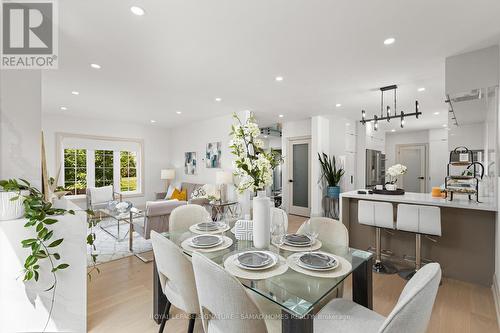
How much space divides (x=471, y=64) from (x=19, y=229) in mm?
4132

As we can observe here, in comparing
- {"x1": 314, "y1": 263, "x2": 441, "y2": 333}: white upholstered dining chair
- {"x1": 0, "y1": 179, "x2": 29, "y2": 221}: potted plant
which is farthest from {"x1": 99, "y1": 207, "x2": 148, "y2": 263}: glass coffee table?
{"x1": 314, "y1": 263, "x2": 441, "y2": 333}: white upholstered dining chair

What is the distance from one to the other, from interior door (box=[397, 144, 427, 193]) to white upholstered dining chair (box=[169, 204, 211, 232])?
7734mm

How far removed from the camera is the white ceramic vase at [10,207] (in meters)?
1.40

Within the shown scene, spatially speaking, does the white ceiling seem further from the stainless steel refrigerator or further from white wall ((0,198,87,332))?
the stainless steel refrigerator

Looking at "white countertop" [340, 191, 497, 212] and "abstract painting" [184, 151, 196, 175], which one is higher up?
"abstract painting" [184, 151, 196, 175]

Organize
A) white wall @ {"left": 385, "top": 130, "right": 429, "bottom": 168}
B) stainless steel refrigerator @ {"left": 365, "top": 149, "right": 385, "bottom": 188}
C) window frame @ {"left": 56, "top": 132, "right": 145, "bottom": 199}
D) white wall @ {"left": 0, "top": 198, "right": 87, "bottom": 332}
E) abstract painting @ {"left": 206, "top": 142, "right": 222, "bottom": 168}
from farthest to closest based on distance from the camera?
white wall @ {"left": 385, "top": 130, "right": 429, "bottom": 168}
stainless steel refrigerator @ {"left": 365, "top": 149, "right": 385, "bottom": 188}
abstract painting @ {"left": 206, "top": 142, "right": 222, "bottom": 168}
window frame @ {"left": 56, "top": 132, "right": 145, "bottom": 199}
white wall @ {"left": 0, "top": 198, "right": 87, "bottom": 332}

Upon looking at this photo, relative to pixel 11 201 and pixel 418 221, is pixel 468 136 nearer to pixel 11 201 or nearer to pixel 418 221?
pixel 418 221

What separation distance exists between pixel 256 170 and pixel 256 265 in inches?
23.0

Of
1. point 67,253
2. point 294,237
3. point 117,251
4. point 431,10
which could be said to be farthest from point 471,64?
point 117,251

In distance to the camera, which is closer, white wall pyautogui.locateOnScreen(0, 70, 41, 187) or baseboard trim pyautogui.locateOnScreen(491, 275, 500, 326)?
white wall pyautogui.locateOnScreen(0, 70, 41, 187)

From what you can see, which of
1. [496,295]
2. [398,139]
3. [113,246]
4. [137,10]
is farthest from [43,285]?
[398,139]

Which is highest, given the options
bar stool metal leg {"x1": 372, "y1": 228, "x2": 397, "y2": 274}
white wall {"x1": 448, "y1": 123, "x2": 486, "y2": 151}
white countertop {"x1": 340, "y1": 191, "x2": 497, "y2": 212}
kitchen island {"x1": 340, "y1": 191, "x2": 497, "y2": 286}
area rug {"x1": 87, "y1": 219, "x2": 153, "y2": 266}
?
white wall {"x1": 448, "y1": 123, "x2": 486, "y2": 151}

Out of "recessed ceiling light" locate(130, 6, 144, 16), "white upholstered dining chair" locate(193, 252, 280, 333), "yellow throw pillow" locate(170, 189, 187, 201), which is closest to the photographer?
"white upholstered dining chair" locate(193, 252, 280, 333)

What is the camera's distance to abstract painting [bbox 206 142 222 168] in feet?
18.9
